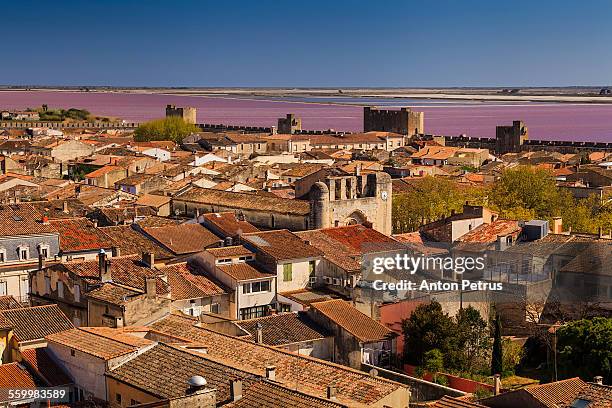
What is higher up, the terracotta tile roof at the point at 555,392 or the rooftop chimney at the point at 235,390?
the rooftop chimney at the point at 235,390

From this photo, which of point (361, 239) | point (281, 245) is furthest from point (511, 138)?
point (281, 245)

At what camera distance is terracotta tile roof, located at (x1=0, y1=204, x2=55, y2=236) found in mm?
29172

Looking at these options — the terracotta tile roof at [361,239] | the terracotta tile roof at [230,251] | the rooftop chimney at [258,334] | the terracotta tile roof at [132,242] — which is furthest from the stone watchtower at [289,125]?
the rooftop chimney at [258,334]

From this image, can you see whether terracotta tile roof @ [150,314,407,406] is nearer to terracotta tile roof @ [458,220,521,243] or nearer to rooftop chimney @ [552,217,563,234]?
terracotta tile roof @ [458,220,521,243]

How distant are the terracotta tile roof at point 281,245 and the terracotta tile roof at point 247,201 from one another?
4309 mm

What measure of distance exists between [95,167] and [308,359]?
43370 millimetres

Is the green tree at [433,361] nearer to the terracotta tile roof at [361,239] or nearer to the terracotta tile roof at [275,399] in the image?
the terracotta tile roof at [361,239]

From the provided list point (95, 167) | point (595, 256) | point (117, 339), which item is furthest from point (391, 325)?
point (95, 167)

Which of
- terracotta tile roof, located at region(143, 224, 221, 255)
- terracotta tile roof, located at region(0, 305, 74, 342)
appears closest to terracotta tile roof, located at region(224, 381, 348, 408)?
terracotta tile roof, located at region(0, 305, 74, 342)

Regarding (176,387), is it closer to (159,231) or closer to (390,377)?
(390,377)

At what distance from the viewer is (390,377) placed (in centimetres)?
2098

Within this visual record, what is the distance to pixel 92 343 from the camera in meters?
18.1

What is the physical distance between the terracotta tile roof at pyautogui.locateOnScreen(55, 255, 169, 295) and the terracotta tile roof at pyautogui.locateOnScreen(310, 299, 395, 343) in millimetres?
3426

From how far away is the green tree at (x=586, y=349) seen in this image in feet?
72.8
